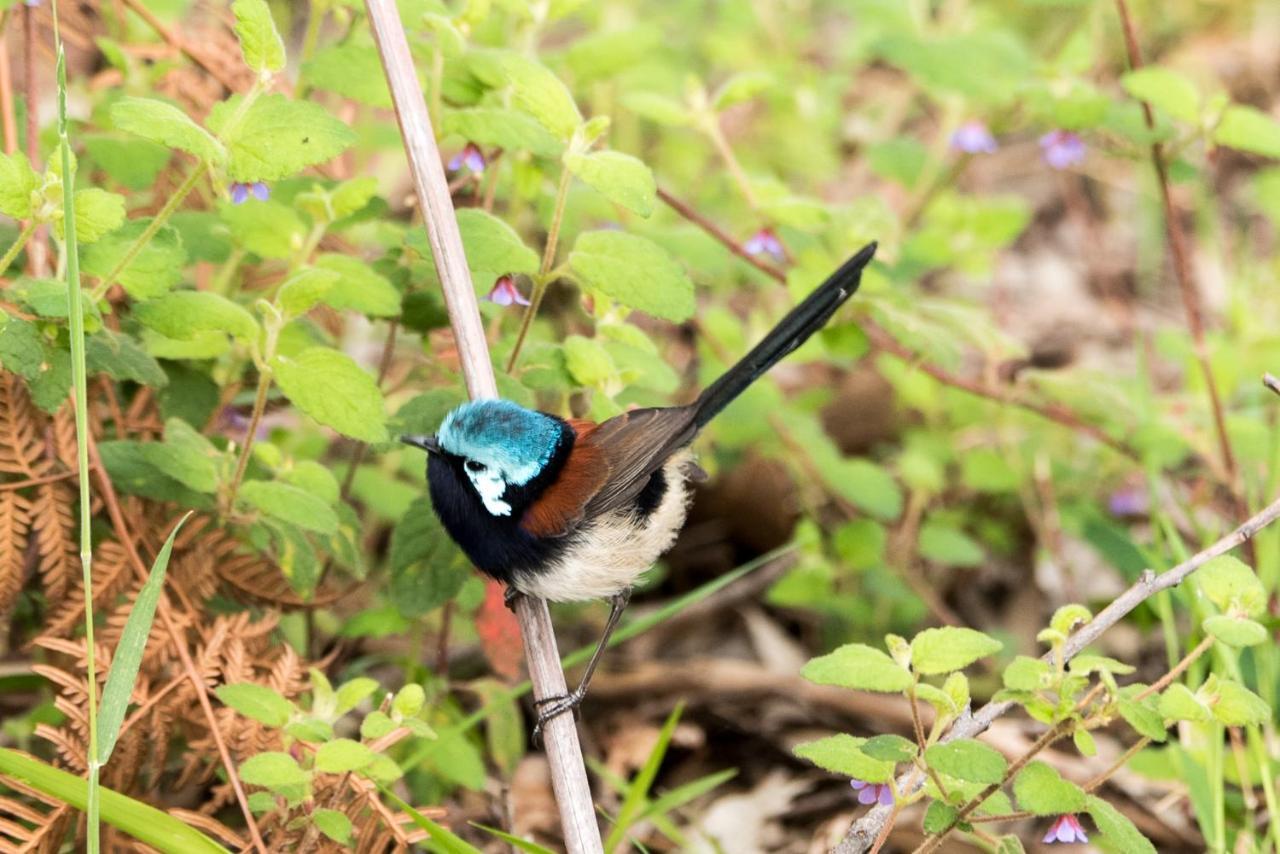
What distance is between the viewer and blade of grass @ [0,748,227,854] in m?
2.61

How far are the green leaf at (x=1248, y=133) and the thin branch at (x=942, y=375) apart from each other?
3.56 ft

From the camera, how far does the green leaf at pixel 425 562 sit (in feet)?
11.4

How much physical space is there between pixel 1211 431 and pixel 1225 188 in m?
4.09

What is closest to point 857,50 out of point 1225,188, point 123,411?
point 1225,188

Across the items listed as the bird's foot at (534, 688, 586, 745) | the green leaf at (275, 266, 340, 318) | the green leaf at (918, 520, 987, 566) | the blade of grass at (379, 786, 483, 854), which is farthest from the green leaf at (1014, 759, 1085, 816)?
the green leaf at (918, 520, 987, 566)

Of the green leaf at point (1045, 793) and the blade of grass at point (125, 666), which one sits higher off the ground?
the blade of grass at point (125, 666)

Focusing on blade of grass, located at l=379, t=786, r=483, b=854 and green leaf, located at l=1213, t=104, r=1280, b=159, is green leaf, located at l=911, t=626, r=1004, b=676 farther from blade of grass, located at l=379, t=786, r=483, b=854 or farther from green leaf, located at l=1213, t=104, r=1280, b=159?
green leaf, located at l=1213, t=104, r=1280, b=159

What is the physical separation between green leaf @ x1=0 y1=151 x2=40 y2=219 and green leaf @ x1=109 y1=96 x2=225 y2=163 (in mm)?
267

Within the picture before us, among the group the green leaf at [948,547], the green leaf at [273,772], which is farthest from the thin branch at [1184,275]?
the green leaf at [273,772]

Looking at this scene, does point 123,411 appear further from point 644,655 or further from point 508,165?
point 644,655

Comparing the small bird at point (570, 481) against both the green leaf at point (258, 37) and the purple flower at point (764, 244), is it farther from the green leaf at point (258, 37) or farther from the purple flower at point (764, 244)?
the green leaf at point (258, 37)

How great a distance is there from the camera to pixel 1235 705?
266cm

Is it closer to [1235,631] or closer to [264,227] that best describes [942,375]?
[1235,631]

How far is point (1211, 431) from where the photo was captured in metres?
4.89
